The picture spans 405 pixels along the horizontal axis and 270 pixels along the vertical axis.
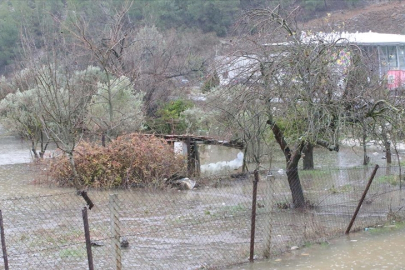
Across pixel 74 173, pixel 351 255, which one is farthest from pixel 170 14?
pixel 351 255

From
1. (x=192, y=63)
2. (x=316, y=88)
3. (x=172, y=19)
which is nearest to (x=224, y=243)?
(x=316, y=88)

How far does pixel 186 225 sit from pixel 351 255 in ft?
9.21

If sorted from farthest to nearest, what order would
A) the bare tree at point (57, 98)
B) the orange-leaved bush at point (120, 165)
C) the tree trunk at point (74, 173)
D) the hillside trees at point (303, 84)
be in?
1. the orange-leaved bush at point (120, 165)
2. the bare tree at point (57, 98)
3. the tree trunk at point (74, 173)
4. the hillside trees at point (303, 84)

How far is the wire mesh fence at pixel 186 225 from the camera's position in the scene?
8914mm

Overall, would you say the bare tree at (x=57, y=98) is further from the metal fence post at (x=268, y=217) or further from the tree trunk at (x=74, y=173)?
the metal fence post at (x=268, y=217)

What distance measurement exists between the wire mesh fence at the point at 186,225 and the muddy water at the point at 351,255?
0.26 meters

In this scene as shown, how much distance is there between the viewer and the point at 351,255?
9.20 meters

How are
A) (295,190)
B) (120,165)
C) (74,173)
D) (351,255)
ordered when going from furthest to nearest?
1. (120,165)
2. (74,173)
3. (295,190)
4. (351,255)

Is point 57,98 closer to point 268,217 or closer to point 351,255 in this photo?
point 268,217

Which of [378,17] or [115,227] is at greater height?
[378,17]

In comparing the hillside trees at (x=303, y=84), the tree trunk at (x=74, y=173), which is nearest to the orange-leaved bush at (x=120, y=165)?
the tree trunk at (x=74, y=173)

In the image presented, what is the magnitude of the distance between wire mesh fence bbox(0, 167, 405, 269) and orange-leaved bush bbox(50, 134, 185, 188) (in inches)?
56.1

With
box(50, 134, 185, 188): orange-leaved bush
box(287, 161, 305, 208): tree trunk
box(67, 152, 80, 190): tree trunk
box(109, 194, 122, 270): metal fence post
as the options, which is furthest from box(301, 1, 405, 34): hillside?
box(109, 194, 122, 270): metal fence post

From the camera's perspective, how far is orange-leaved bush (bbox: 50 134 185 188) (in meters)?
17.9
